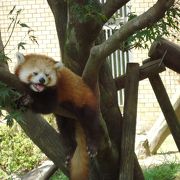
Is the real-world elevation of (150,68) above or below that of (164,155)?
above

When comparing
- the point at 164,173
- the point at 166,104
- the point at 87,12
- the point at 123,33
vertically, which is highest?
the point at 87,12

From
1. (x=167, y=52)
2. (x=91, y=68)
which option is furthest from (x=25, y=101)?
(x=167, y=52)

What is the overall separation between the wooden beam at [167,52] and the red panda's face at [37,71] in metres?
1.03

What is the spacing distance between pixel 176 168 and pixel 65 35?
246cm

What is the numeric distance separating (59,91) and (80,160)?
66cm

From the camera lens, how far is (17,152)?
746 cm

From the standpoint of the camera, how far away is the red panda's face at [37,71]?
310 centimetres

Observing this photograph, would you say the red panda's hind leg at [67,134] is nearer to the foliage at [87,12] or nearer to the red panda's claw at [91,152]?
the red panda's claw at [91,152]

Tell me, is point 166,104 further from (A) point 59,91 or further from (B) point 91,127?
(A) point 59,91

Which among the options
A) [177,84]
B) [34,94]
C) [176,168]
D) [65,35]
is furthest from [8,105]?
[177,84]

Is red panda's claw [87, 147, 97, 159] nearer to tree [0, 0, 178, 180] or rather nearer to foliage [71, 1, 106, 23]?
tree [0, 0, 178, 180]

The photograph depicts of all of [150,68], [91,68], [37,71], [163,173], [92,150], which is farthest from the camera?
[163,173]

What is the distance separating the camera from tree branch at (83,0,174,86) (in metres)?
2.46

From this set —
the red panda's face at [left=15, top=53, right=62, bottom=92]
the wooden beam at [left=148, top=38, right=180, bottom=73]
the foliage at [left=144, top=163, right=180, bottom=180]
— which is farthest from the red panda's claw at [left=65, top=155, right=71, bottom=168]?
the foliage at [left=144, top=163, right=180, bottom=180]
